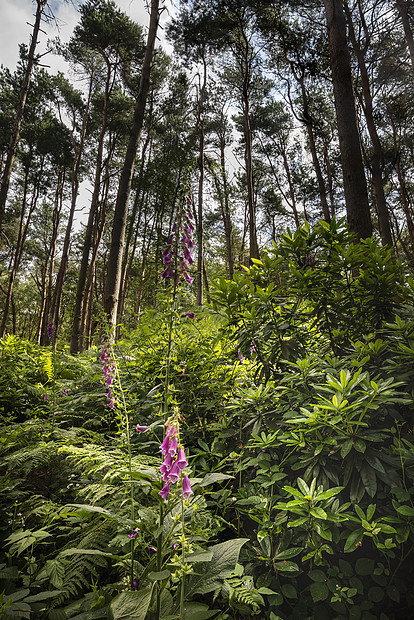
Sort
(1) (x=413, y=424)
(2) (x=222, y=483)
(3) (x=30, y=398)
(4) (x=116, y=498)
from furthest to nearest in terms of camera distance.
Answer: (3) (x=30, y=398) < (2) (x=222, y=483) < (4) (x=116, y=498) < (1) (x=413, y=424)

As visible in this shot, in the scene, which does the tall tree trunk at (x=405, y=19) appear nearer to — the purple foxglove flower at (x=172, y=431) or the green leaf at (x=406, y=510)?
the green leaf at (x=406, y=510)

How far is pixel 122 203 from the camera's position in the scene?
542 cm

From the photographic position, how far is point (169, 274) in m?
1.83

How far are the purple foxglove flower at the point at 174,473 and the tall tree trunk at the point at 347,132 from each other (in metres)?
3.14

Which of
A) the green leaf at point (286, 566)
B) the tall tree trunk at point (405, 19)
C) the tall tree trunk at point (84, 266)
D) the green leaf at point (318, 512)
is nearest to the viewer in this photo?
the green leaf at point (318, 512)

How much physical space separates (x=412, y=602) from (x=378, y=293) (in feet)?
4.87

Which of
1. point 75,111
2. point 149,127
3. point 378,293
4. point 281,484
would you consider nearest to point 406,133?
point 149,127

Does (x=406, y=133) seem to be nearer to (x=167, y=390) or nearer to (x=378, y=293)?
(x=378, y=293)

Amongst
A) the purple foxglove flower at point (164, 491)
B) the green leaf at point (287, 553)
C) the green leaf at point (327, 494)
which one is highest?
the purple foxglove flower at point (164, 491)

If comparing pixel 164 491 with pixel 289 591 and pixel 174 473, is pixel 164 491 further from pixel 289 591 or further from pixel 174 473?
pixel 289 591

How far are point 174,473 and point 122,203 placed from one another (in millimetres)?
5114

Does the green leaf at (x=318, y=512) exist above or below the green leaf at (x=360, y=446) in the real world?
below

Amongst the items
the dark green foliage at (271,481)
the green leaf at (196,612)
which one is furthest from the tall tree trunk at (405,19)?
the green leaf at (196,612)

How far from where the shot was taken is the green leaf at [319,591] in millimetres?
1282
